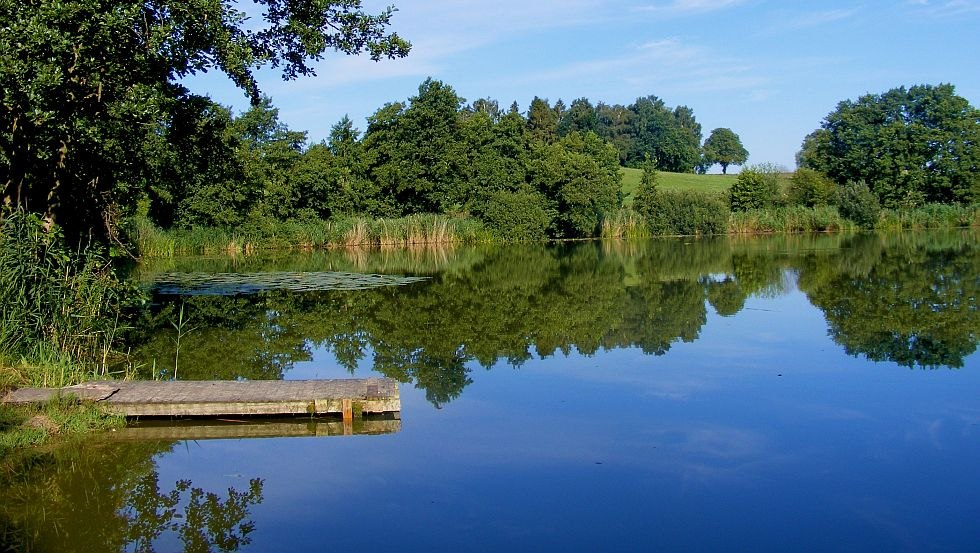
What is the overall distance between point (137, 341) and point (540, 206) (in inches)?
1457

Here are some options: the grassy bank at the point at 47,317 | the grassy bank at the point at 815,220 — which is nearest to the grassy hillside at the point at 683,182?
the grassy bank at the point at 815,220

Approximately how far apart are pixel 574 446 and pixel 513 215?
40188 mm

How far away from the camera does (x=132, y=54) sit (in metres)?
11.1

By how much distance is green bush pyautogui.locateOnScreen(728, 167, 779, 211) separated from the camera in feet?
186

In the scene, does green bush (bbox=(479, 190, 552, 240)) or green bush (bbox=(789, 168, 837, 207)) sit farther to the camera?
green bush (bbox=(789, 168, 837, 207))

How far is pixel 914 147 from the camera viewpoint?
59.2 m

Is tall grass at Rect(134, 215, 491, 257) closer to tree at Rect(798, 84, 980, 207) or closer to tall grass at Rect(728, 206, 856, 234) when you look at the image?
tall grass at Rect(728, 206, 856, 234)

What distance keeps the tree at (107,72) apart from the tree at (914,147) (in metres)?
52.7

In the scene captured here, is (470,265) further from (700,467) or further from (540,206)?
(700,467)

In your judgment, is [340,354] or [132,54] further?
[340,354]

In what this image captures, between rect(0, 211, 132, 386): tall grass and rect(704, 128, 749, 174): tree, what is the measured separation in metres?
105

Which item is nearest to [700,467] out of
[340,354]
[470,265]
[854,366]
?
[854,366]

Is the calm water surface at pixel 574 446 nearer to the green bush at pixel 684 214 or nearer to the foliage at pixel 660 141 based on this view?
the green bush at pixel 684 214

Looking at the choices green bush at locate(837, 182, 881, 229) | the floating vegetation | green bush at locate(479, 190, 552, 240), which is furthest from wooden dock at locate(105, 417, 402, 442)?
green bush at locate(837, 182, 881, 229)
